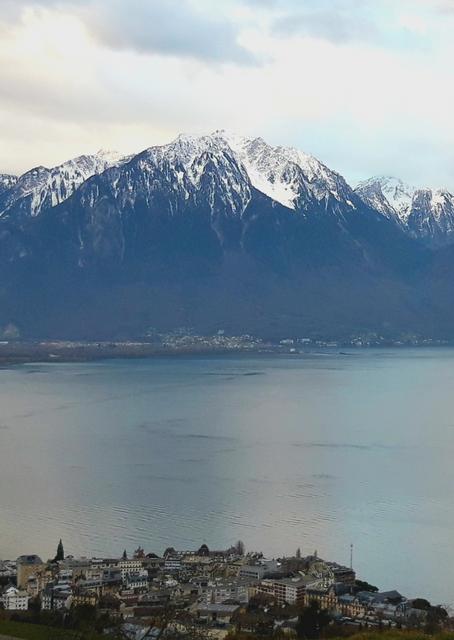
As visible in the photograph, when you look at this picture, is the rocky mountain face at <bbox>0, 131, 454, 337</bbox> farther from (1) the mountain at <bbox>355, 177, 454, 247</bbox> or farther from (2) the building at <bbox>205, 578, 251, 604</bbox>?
(2) the building at <bbox>205, 578, 251, 604</bbox>

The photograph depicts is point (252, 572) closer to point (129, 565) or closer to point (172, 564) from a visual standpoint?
point (172, 564)

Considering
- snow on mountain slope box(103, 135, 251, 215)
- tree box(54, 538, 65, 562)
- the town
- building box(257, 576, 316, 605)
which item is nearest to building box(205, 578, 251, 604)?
the town

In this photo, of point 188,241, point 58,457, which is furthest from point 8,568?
point 188,241

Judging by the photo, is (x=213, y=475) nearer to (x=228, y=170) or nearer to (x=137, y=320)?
(x=137, y=320)

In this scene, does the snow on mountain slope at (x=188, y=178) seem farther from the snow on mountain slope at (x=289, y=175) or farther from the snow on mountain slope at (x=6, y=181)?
the snow on mountain slope at (x=6, y=181)

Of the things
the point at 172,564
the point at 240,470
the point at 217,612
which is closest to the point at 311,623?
the point at 217,612
